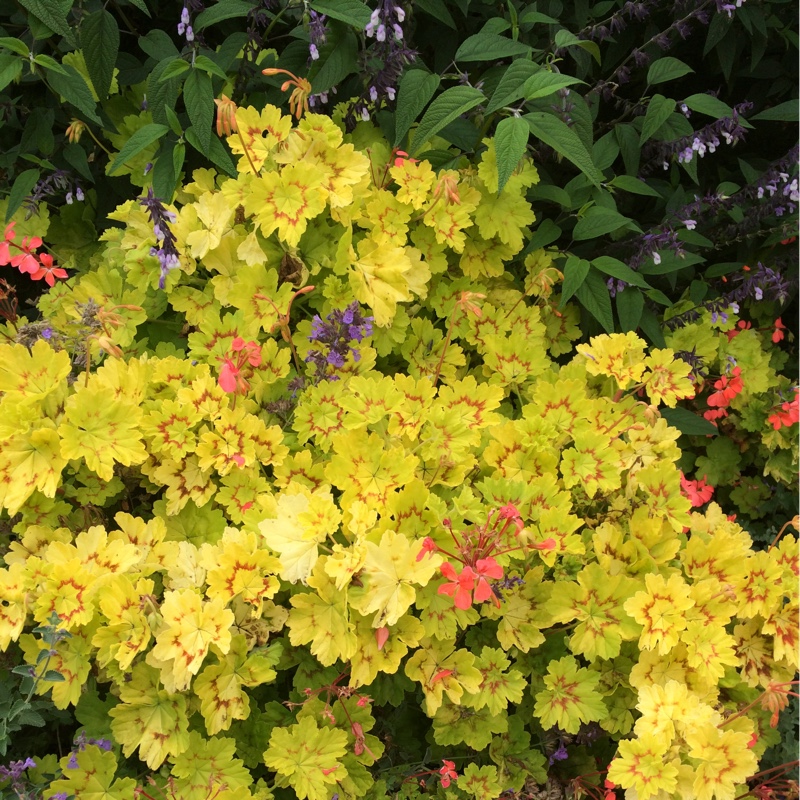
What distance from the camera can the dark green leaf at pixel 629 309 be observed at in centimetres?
188

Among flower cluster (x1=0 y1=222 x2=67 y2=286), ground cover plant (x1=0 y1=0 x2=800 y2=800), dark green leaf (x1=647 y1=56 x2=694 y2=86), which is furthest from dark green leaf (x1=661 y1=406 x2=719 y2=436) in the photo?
flower cluster (x1=0 y1=222 x2=67 y2=286)

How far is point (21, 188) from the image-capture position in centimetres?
171

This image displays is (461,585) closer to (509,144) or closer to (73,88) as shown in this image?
(509,144)

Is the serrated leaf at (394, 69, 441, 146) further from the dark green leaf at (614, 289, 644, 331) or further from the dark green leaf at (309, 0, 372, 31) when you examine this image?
the dark green leaf at (614, 289, 644, 331)

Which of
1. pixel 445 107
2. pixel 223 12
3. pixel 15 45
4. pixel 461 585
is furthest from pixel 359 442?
pixel 15 45

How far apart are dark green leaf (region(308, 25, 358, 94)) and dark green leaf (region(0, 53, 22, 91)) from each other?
1.88ft

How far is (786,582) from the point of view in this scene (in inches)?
57.2

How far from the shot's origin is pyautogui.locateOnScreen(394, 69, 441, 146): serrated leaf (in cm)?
155

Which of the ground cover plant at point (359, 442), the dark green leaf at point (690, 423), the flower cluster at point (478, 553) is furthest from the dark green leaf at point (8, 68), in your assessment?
the dark green leaf at point (690, 423)

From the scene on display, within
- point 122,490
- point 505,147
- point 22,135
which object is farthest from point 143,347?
point 505,147

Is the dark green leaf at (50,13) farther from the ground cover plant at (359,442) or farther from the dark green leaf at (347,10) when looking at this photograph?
the dark green leaf at (347,10)

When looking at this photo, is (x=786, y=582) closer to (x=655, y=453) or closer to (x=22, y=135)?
(x=655, y=453)

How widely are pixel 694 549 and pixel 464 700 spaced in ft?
1.75

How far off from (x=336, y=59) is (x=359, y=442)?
830mm
